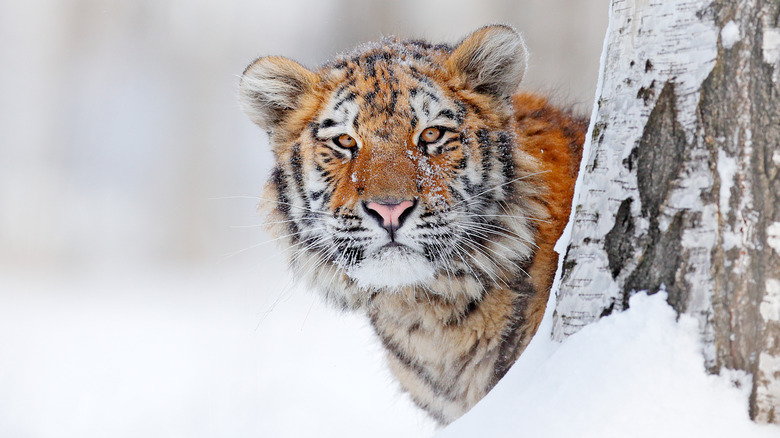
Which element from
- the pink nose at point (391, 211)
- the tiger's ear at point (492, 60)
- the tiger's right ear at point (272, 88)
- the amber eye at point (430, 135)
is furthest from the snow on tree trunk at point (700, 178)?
the tiger's right ear at point (272, 88)

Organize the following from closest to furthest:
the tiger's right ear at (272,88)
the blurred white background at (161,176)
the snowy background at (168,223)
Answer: the tiger's right ear at (272,88)
the snowy background at (168,223)
the blurred white background at (161,176)

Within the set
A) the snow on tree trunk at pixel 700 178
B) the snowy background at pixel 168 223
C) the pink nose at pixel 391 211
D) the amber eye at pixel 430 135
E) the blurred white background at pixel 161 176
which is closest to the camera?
the snow on tree trunk at pixel 700 178

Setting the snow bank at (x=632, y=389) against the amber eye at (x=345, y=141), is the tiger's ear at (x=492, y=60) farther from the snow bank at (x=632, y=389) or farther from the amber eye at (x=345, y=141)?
the snow bank at (x=632, y=389)

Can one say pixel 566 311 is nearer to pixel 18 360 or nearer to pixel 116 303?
pixel 18 360

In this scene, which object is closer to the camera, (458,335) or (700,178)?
(700,178)

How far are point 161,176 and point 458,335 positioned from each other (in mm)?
9966

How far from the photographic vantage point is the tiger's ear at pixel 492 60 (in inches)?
135

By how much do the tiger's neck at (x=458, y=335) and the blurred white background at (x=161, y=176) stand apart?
273 centimetres

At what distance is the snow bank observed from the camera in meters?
1.71

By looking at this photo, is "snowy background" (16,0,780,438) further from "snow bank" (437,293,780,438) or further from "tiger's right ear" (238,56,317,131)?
"snow bank" (437,293,780,438)

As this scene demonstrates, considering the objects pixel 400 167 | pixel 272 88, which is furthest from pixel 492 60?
pixel 272 88

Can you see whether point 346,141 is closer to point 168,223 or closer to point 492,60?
point 492,60

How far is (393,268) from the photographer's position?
3186mm

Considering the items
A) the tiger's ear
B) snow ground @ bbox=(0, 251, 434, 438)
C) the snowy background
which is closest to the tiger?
the tiger's ear
